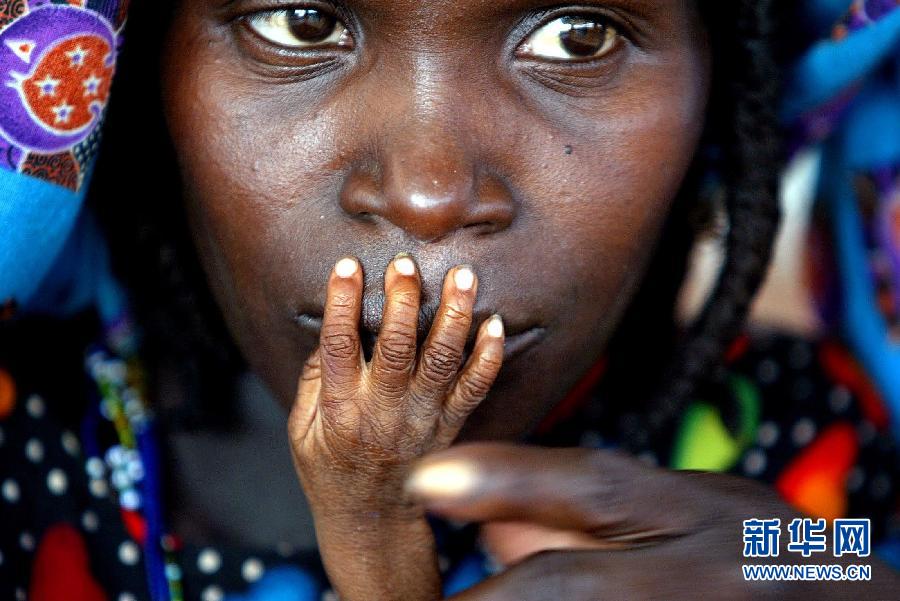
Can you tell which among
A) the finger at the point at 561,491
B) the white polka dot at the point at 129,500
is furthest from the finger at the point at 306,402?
the white polka dot at the point at 129,500

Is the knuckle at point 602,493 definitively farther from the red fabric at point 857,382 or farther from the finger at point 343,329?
the red fabric at point 857,382

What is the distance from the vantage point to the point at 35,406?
1.54 meters

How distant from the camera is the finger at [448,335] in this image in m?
1.07

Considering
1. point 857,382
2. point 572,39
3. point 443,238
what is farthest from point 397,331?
point 857,382

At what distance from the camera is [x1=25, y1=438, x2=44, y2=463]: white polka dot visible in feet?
4.95

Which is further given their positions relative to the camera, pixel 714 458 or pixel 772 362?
pixel 772 362

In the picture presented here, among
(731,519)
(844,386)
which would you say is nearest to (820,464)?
(844,386)

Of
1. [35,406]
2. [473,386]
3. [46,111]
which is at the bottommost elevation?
[35,406]

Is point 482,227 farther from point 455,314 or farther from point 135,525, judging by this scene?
point 135,525

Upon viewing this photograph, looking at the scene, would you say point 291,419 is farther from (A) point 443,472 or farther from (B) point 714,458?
(B) point 714,458

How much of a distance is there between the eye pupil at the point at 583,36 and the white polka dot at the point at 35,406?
0.90 m

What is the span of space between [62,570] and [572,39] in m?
0.98

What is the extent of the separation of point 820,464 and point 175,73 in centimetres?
117

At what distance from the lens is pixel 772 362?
1851 millimetres
